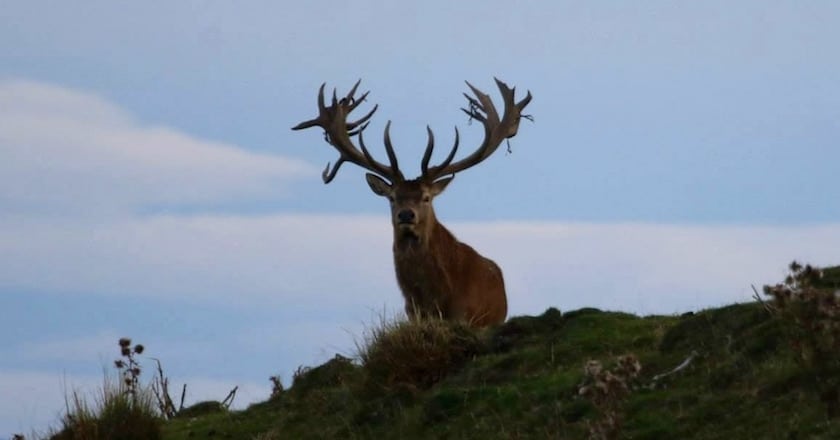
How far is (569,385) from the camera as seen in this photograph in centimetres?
1307

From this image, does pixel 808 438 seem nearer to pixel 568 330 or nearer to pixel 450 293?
pixel 568 330

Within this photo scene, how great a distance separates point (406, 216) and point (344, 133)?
84.6 inches

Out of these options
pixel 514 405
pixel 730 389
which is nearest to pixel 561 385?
pixel 514 405

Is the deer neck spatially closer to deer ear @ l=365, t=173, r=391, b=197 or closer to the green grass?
deer ear @ l=365, t=173, r=391, b=197

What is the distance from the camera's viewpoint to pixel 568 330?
49.6 feet

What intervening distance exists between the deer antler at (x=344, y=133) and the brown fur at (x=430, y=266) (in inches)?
11.4

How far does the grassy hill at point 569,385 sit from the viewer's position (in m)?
11.3

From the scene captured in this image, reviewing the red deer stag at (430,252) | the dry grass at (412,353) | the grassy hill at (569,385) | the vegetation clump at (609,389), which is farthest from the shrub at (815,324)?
the red deer stag at (430,252)

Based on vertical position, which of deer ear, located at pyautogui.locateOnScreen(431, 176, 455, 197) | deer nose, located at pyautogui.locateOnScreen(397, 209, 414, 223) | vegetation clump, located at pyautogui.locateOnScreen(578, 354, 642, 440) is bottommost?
vegetation clump, located at pyautogui.locateOnScreen(578, 354, 642, 440)

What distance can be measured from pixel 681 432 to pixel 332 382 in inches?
205

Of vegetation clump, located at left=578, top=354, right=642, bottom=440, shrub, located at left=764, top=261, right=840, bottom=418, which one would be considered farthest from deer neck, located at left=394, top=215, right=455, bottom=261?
vegetation clump, located at left=578, top=354, right=642, bottom=440

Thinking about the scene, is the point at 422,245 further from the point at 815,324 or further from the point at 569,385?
the point at 815,324

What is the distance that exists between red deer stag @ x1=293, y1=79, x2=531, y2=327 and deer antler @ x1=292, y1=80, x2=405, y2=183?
0.01 m

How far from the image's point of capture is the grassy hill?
11273 mm
